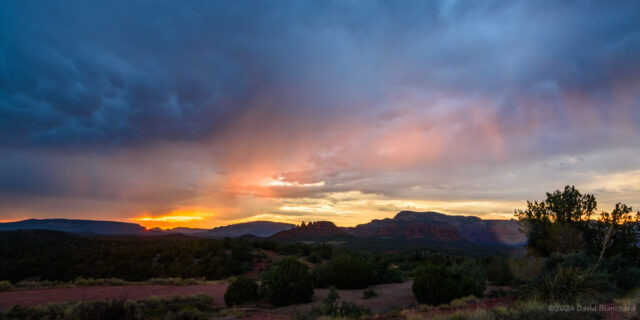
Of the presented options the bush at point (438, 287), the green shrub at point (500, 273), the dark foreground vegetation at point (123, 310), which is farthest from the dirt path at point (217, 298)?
the green shrub at point (500, 273)

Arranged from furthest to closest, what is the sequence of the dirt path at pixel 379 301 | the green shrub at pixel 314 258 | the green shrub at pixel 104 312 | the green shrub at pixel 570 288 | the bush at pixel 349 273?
the green shrub at pixel 314 258
the bush at pixel 349 273
the dirt path at pixel 379 301
the green shrub at pixel 570 288
the green shrub at pixel 104 312

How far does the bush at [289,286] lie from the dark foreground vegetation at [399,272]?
0.05 meters

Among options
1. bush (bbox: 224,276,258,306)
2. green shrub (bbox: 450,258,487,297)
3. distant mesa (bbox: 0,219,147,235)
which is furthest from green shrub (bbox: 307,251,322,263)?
distant mesa (bbox: 0,219,147,235)

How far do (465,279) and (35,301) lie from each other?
20616 millimetres

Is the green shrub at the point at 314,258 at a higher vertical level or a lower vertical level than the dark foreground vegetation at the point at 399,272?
lower

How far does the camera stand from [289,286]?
617 inches

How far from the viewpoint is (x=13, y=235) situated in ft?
168

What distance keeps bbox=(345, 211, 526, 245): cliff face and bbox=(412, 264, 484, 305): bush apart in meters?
103

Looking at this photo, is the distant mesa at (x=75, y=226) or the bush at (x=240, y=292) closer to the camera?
the bush at (x=240, y=292)

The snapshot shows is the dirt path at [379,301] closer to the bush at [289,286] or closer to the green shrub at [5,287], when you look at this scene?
the bush at [289,286]

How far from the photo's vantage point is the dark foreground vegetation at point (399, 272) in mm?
11211

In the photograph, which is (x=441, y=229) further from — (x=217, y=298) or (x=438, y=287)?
(x=217, y=298)

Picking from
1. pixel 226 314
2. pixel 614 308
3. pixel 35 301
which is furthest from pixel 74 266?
pixel 614 308

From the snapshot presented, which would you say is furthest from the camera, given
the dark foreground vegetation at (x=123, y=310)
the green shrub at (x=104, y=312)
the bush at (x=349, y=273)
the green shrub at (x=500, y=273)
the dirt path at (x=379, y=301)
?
the bush at (x=349, y=273)
